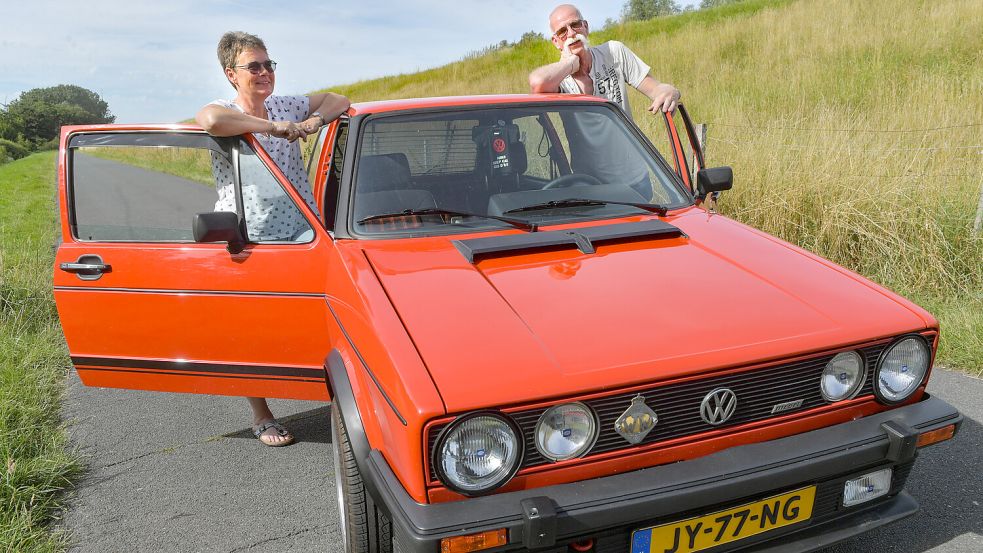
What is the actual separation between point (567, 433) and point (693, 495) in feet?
1.21

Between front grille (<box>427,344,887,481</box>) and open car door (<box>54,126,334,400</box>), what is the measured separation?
4.49ft

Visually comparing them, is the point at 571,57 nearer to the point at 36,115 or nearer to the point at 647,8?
the point at 647,8

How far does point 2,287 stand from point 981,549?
22.9ft

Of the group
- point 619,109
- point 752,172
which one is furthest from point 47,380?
point 752,172

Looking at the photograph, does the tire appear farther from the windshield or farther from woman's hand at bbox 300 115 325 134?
woman's hand at bbox 300 115 325 134

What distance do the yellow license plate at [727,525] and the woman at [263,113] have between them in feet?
6.54

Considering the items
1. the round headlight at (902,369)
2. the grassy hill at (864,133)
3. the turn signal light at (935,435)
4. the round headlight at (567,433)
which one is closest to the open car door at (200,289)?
the round headlight at (567,433)

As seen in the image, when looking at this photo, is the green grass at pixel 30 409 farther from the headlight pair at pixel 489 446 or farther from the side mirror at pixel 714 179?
the side mirror at pixel 714 179

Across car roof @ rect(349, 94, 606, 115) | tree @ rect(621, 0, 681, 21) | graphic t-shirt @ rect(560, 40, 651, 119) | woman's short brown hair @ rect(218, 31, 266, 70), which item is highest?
tree @ rect(621, 0, 681, 21)

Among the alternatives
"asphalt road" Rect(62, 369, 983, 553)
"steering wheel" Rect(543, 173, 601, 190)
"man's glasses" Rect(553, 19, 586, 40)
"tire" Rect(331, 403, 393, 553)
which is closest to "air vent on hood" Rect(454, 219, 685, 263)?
"steering wheel" Rect(543, 173, 601, 190)

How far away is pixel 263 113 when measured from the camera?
356cm

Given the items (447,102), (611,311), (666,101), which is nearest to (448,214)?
(447,102)

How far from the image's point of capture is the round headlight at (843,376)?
7.14 feet

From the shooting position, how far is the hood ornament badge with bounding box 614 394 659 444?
1.96 m
